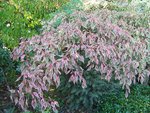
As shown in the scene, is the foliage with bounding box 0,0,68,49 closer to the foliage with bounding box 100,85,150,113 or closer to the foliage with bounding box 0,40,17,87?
the foliage with bounding box 0,40,17,87

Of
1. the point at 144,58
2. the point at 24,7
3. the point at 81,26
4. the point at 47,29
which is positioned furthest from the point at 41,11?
the point at 144,58

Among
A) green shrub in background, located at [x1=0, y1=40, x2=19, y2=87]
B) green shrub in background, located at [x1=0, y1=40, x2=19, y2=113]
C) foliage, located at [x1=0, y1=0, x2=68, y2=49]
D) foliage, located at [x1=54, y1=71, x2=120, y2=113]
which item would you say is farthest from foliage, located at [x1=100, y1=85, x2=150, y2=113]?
foliage, located at [x1=0, y1=0, x2=68, y2=49]

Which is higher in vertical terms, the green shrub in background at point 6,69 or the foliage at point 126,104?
the green shrub in background at point 6,69

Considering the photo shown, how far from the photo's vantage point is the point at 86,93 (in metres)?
4.56

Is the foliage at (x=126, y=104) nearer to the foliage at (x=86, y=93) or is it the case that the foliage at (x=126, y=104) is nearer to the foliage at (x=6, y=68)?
the foliage at (x=86, y=93)

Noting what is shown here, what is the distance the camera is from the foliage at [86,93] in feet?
14.9

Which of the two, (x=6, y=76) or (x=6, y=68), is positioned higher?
(x=6, y=68)

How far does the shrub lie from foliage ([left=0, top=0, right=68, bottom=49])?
3.89 feet

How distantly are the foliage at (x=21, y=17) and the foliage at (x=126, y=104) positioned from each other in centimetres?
174

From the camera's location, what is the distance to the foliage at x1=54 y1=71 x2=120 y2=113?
4546mm

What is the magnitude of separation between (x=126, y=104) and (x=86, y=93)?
0.58 meters

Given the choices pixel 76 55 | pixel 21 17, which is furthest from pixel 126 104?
pixel 21 17

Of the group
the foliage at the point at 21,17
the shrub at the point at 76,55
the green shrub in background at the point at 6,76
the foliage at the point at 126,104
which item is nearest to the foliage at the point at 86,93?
the foliage at the point at 126,104

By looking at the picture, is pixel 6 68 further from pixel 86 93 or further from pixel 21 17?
pixel 86 93
